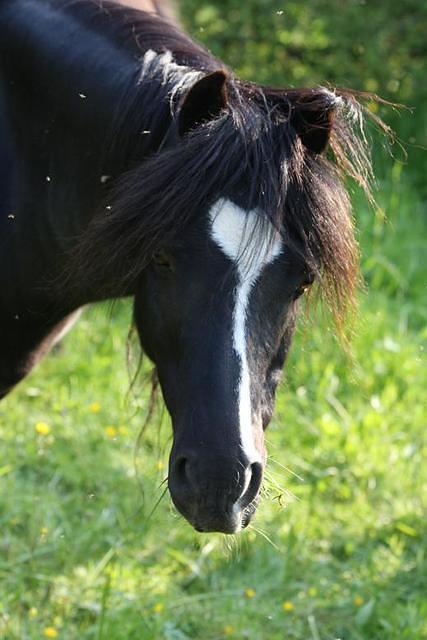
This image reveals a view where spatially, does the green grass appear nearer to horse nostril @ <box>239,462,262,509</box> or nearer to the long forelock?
horse nostril @ <box>239,462,262,509</box>

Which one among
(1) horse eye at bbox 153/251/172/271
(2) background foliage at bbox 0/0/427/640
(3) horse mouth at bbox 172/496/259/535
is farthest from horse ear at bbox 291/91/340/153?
(3) horse mouth at bbox 172/496/259/535

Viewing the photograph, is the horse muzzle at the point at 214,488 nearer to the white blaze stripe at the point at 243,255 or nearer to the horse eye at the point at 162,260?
the white blaze stripe at the point at 243,255

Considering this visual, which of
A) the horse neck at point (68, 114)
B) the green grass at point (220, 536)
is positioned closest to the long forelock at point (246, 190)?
the horse neck at point (68, 114)

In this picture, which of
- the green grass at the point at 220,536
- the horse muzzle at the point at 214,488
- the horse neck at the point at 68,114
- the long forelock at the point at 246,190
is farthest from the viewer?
the green grass at the point at 220,536

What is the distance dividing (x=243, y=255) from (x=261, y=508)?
189cm

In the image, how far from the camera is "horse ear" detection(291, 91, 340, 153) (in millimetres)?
2535

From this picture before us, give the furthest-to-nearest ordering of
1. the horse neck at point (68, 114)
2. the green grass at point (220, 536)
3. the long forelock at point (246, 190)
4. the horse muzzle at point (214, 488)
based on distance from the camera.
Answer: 1. the green grass at point (220, 536)
2. the horse neck at point (68, 114)
3. the long forelock at point (246, 190)
4. the horse muzzle at point (214, 488)

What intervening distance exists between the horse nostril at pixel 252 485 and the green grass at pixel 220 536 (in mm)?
301

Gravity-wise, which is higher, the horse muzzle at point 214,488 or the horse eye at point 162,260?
the horse eye at point 162,260

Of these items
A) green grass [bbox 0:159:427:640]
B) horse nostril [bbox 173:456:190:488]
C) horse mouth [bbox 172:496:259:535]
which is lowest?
green grass [bbox 0:159:427:640]

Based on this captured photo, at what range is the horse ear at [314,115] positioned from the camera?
2.54 m

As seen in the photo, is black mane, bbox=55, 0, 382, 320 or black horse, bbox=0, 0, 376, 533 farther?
black mane, bbox=55, 0, 382, 320

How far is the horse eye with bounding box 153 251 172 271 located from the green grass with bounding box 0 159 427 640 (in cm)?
58

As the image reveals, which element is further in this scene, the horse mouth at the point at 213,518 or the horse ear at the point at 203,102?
the horse ear at the point at 203,102
